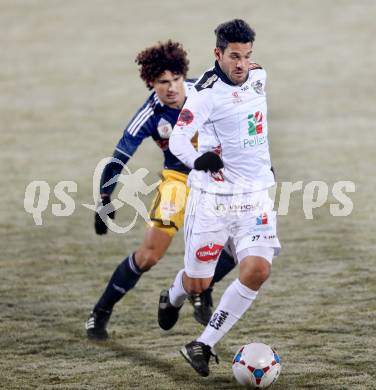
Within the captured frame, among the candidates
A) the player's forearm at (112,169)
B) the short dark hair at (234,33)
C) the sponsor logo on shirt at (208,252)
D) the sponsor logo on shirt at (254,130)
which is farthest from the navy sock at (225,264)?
the short dark hair at (234,33)

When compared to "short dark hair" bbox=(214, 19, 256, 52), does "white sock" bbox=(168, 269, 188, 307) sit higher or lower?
lower

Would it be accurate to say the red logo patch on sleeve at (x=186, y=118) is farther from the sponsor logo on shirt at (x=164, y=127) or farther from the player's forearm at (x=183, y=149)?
the sponsor logo on shirt at (x=164, y=127)

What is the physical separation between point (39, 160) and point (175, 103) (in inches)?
344

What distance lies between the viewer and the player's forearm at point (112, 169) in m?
8.44

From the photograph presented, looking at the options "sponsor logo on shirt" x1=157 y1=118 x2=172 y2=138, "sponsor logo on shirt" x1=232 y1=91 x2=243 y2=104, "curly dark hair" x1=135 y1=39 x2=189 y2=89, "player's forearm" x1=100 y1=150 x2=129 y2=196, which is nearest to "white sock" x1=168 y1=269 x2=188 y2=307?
"player's forearm" x1=100 y1=150 x2=129 y2=196

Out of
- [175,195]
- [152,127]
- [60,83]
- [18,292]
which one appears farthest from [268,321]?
[60,83]

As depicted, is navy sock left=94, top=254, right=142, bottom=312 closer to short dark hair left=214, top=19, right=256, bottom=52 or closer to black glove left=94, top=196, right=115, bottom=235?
black glove left=94, top=196, right=115, bottom=235

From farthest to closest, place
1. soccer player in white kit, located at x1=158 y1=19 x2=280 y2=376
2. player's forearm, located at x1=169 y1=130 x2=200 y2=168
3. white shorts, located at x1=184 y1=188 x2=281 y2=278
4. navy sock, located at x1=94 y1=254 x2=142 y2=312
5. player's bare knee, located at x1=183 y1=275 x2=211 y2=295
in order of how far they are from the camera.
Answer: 1. navy sock, located at x1=94 y1=254 x2=142 y2=312
2. player's bare knee, located at x1=183 y1=275 x2=211 y2=295
3. white shorts, located at x1=184 y1=188 x2=281 y2=278
4. soccer player in white kit, located at x1=158 y1=19 x2=280 y2=376
5. player's forearm, located at x1=169 y1=130 x2=200 y2=168

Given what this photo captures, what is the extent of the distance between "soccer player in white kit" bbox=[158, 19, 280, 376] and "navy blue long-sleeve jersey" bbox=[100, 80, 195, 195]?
3.03 ft

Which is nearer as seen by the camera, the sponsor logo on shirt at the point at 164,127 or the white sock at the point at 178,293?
the white sock at the point at 178,293

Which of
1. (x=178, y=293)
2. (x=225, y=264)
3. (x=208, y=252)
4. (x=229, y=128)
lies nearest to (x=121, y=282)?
(x=178, y=293)

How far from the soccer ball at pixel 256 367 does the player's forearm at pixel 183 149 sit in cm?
139

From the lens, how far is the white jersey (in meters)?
7.24

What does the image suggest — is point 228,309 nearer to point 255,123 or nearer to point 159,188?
point 255,123
